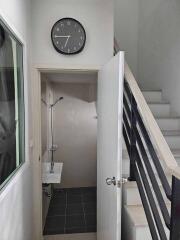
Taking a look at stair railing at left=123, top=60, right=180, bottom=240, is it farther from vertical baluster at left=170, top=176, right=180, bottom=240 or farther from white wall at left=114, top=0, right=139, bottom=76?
white wall at left=114, top=0, right=139, bottom=76

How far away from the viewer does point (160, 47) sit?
336cm

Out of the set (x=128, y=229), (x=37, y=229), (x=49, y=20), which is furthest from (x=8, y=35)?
(x=37, y=229)

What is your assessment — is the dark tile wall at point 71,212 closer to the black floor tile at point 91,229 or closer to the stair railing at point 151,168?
the black floor tile at point 91,229

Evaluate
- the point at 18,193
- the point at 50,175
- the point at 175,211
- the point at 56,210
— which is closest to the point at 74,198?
the point at 56,210

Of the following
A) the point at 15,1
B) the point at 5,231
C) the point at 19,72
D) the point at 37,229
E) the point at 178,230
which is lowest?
the point at 37,229

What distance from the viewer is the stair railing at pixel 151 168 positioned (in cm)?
110

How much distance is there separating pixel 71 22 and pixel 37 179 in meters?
1.72

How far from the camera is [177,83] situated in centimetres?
290

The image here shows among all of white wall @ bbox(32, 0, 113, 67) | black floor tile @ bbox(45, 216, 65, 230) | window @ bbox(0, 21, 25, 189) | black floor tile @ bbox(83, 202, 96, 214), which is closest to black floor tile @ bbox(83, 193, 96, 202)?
black floor tile @ bbox(83, 202, 96, 214)

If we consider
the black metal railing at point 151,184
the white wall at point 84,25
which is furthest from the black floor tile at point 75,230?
the white wall at point 84,25

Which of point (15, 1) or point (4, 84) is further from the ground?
point (15, 1)

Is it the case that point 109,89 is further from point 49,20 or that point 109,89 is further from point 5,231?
A: point 5,231

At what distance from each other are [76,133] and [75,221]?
70.3 inches

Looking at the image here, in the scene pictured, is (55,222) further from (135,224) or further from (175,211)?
(175,211)
